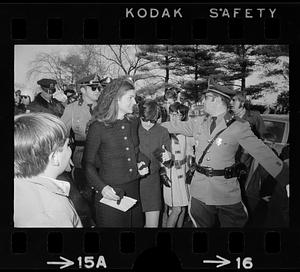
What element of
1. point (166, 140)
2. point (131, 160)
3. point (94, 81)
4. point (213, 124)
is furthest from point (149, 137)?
point (94, 81)

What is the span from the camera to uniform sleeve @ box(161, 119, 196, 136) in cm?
510

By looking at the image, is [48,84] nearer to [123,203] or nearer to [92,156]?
[92,156]

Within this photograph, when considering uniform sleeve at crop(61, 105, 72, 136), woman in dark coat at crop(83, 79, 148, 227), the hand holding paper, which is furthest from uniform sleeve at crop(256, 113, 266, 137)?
uniform sleeve at crop(61, 105, 72, 136)

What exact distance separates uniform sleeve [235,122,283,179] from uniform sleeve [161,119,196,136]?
1.31ft

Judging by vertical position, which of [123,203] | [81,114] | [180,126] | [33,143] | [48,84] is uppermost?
[48,84]

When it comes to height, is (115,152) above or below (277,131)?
below

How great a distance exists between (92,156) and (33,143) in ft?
1.72

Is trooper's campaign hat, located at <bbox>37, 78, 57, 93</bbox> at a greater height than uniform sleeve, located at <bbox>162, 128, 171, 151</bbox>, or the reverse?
trooper's campaign hat, located at <bbox>37, 78, 57, 93</bbox>

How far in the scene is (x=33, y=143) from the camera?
16.8 ft

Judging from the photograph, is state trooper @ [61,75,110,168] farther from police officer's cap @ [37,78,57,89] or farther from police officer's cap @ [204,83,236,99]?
police officer's cap @ [204,83,236,99]
